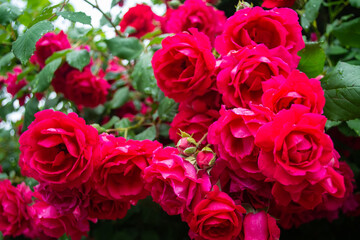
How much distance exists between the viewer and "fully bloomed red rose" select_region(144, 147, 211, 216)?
516mm

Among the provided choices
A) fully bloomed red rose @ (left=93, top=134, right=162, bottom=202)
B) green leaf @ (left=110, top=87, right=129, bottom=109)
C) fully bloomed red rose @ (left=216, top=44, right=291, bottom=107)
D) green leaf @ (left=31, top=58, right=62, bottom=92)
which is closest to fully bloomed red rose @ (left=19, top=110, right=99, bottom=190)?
fully bloomed red rose @ (left=93, top=134, right=162, bottom=202)

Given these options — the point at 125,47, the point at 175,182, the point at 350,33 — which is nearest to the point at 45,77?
the point at 125,47

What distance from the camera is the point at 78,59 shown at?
0.96 metres

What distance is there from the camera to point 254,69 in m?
0.55

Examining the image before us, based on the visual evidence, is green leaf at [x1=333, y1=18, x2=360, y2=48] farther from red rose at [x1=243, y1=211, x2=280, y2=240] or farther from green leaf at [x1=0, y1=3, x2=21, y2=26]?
green leaf at [x1=0, y1=3, x2=21, y2=26]

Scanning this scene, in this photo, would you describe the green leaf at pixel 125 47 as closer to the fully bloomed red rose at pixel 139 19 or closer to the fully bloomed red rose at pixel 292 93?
the fully bloomed red rose at pixel 139 19

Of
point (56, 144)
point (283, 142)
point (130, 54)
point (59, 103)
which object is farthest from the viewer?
point (59, 103)

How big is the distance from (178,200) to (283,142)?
0.66 feet

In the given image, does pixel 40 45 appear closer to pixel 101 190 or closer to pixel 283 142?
pixel 101 190

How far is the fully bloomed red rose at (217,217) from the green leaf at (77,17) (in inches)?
18.7

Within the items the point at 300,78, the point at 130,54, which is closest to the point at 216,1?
the point at 130,54

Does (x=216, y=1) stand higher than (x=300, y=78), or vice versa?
(x=300, y=78)

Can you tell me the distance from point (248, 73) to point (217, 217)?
0.81 feet

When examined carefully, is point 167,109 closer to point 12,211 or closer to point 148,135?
point 148,135
